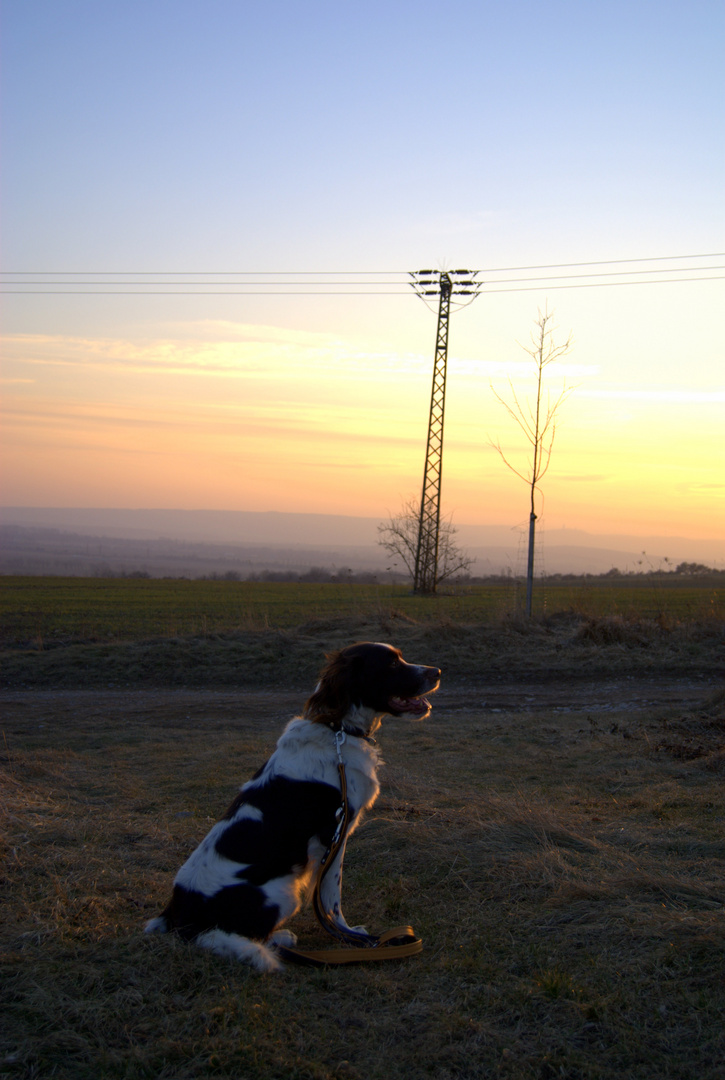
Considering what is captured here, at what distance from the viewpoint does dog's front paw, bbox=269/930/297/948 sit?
11.4 ft

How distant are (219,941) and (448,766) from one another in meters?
4.71

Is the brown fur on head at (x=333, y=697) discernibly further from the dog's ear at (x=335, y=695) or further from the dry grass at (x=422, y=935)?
the dry grass at (x=422, y=935)

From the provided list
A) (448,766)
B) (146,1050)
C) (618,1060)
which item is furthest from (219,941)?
(448,766)

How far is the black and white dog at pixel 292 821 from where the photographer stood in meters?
3.28

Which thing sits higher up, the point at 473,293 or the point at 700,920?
the point at 473,293

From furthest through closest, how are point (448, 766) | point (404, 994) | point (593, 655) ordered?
point (593, 655)
point (448, 766)
point (404, 994)

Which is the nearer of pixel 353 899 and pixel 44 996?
pixel 44 996

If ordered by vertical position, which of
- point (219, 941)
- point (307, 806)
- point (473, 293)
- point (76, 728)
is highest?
point (473, 293)

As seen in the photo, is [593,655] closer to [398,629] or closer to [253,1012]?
[398,629]

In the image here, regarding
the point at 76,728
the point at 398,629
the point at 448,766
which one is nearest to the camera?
the point at 448,766

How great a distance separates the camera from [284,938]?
3543mm

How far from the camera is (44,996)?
2887 millimetres

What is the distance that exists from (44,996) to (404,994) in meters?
1.39

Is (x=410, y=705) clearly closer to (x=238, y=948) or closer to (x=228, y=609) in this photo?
(x=238, y=948)
